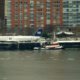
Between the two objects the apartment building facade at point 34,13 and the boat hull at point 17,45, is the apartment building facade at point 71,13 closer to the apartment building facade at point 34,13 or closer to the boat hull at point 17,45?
the apartment building facade at point 34,13

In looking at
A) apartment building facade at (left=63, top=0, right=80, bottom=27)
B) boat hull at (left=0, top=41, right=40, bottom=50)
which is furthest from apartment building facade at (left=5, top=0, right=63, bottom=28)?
boat hull at (left=0, top=41, right=40, bottom=50)

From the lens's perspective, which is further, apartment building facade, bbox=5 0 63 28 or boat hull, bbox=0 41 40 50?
apartment building facade, bbox=5 0 63 28

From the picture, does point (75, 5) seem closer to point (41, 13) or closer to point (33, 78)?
point (41, 13)

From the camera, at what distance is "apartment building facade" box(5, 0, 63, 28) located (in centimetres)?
6550

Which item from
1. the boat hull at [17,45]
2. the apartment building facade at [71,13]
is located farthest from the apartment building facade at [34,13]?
the boat hull at [17,45]

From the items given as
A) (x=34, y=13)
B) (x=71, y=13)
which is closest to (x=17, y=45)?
(x=34, y=13)

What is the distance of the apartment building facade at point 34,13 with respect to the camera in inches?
2579

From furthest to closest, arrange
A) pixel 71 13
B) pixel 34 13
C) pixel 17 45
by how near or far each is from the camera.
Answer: pixel 71 13 → pixel 34 13 → pixel 17 45

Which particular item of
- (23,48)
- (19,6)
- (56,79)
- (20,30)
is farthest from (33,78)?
(19,6)

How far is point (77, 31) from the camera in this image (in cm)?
5741

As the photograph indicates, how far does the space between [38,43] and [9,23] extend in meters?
24.7

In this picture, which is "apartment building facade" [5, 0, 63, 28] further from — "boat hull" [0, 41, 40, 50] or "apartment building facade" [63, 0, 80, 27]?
"boat hull" [0, 41, 40, 50]

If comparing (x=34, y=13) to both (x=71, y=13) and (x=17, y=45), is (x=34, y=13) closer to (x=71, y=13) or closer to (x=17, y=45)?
(x=71, y=13)

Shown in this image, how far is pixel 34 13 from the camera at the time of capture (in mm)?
66625
